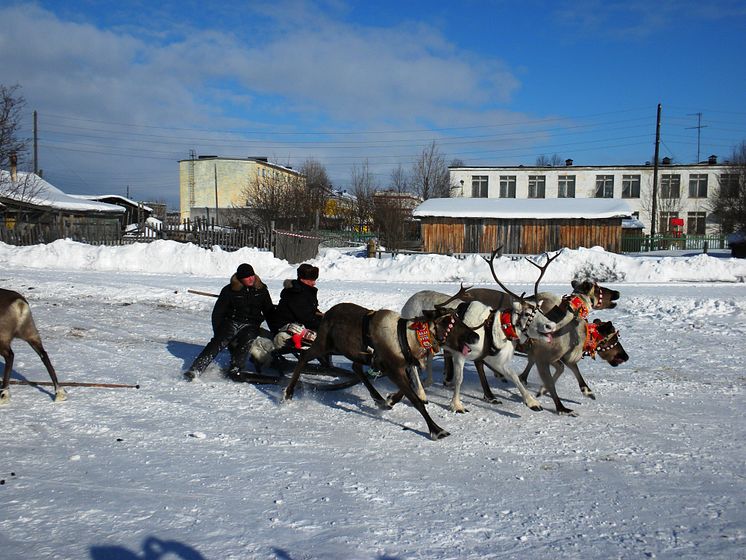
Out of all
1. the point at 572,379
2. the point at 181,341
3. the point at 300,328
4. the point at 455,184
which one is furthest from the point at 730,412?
the point at 455,184

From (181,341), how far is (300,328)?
4002mm

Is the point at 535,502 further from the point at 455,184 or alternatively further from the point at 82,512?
the point at 455,184

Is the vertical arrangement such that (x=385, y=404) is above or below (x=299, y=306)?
below

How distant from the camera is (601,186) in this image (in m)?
65.0

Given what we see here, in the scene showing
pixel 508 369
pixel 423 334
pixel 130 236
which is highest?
pixel 130 236

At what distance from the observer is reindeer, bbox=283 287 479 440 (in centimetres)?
664

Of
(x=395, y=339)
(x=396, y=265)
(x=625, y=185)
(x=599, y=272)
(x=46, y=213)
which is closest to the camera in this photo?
(x=395, y=339)

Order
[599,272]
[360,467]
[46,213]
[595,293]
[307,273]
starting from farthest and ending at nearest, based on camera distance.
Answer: [46,213], [599,272], [307,273], [595,293], [360,467]

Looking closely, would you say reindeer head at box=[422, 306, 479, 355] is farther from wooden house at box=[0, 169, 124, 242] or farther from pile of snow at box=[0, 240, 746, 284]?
wooden house at box=[0, 169, 124, 242]

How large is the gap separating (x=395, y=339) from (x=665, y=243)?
46.5m

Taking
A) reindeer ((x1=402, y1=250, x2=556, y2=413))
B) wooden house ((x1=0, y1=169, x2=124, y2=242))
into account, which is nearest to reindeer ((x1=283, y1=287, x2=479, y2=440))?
reindeer ((x1=402, y1=250, x2=556, y2=413))

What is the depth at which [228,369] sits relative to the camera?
8.82 metres

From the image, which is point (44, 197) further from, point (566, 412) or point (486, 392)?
point (566, 412)

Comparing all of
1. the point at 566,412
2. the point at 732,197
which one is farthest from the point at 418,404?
the point at 732,197
